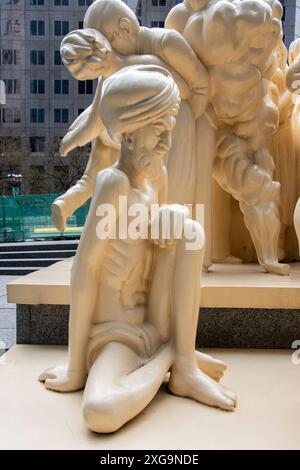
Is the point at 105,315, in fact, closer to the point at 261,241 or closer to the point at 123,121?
the point at 123,121

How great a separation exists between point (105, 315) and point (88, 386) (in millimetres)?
265

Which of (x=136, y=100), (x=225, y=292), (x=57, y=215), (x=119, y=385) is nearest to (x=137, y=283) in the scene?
(x=119, y=385)

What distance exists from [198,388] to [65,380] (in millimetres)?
469

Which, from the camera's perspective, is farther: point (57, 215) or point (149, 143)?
point (57, 215)

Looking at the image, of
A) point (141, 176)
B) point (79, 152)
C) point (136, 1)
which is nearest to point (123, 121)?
point (141, 176)

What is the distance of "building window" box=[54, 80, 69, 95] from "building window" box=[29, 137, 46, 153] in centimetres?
169

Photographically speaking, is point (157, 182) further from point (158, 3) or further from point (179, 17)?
point (158, 3)

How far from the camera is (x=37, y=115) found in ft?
57.3

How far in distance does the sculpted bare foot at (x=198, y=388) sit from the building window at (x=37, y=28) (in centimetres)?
1785

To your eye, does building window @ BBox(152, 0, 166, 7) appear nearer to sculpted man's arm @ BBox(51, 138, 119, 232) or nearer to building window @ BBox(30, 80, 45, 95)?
building window @ BBox(30, 80, 45, 95)

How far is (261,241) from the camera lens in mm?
2967

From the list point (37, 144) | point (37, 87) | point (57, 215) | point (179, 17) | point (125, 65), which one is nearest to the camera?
point (57, 215)

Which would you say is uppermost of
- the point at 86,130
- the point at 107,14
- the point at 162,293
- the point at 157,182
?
the point at 107,14

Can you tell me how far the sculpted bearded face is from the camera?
64.1 inches
